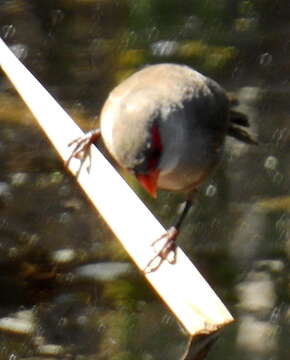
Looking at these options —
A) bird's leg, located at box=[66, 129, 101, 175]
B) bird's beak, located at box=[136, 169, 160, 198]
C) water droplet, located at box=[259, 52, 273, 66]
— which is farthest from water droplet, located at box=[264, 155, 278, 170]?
bird's beak, located at box=[136, 169, 160, 198]

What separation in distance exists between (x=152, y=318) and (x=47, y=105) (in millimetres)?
1462

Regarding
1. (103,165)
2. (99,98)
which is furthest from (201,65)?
(103,165)

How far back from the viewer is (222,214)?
342 centimetres

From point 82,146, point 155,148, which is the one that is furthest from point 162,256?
point 82,146

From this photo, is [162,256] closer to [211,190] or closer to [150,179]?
[150,179]

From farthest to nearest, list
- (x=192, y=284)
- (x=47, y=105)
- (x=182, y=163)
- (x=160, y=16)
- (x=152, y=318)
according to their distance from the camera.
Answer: (x=152, y=318) → (x=160, y=16) → (x=182, y=163) → (x=47, y=105) → (x=192, y=284)

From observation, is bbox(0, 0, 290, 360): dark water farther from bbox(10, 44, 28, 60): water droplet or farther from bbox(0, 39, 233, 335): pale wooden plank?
bbox(0, 39, 233, 335): pale wooden plank

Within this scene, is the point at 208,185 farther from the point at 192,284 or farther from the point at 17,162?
the point at 192,284

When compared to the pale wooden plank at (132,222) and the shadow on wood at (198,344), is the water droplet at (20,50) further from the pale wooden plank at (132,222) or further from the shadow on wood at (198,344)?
the shadow on wood at (198,344)

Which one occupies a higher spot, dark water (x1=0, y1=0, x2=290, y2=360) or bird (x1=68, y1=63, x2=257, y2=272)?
bird (x1=68, y1=63, x2=257, y2=272)

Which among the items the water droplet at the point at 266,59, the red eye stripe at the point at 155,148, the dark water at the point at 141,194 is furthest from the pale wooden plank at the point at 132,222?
the water droplet at the point at 266,59

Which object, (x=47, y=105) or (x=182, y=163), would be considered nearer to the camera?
(x=47, y=105)

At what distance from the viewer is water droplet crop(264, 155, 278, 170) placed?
11.1 ft

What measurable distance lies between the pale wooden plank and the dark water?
0.97 m
